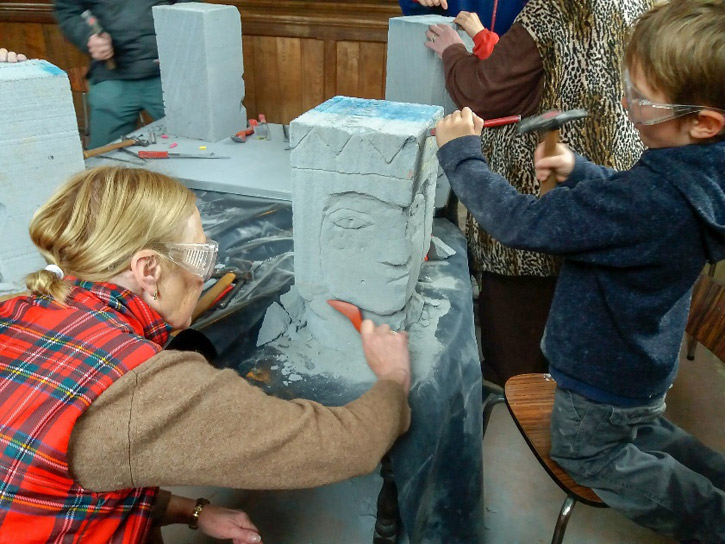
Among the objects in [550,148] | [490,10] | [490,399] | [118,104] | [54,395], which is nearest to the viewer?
[54,395]

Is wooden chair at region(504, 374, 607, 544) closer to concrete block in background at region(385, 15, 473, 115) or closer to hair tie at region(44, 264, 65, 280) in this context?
concrete block in background at region(385, 15, 473, 115)

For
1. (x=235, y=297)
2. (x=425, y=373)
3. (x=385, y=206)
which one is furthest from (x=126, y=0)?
(x=425, y=373)

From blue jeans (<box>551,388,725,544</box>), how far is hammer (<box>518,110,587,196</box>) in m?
0.58

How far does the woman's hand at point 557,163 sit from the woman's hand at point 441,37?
0.75 meters

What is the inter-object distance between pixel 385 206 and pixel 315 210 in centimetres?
18

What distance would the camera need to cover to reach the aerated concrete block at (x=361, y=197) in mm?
1269

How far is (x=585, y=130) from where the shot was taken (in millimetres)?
1739

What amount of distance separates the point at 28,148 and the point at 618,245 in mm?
1583

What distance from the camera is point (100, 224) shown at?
41.2 inches

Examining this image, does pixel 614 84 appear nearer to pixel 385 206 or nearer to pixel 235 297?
pixel 385 206

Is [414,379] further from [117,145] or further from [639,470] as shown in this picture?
[117,145]

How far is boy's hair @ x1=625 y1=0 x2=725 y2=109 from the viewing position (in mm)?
999

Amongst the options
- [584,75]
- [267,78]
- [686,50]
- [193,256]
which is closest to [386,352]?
[193,256]

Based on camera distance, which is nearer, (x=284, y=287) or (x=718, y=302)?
(x=718, y=302)
